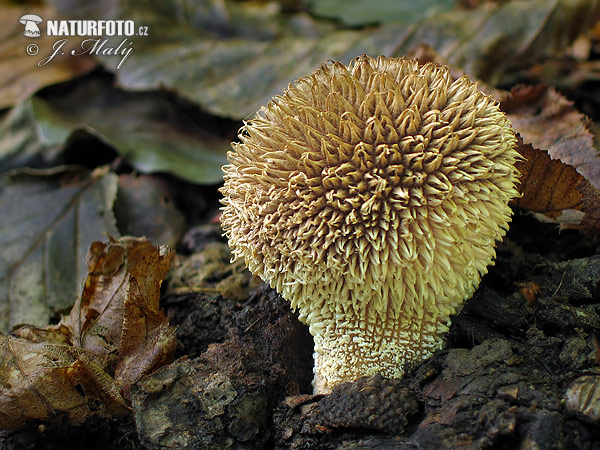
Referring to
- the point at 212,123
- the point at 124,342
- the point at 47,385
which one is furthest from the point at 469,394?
the point at 212,123

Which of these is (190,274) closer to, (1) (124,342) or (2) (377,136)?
(1) (124,342)

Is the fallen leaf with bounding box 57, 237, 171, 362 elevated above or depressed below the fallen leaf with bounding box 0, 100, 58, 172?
below

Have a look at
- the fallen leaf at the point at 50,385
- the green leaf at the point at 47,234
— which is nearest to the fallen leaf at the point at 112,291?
the fallen leaf at the point at 50,385

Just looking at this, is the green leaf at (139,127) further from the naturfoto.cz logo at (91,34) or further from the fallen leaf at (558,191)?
the fallen leaf at (558,191)

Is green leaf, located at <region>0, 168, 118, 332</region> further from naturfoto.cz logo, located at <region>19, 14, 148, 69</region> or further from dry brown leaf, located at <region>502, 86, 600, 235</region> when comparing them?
dry brown leaf, located at <region>502, 86, 600, 235</region>

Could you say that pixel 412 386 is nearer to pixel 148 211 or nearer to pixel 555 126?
pixel 555 126

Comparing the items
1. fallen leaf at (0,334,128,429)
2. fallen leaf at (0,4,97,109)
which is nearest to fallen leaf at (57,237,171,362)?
fallen leaf at (0,334,128,429)
